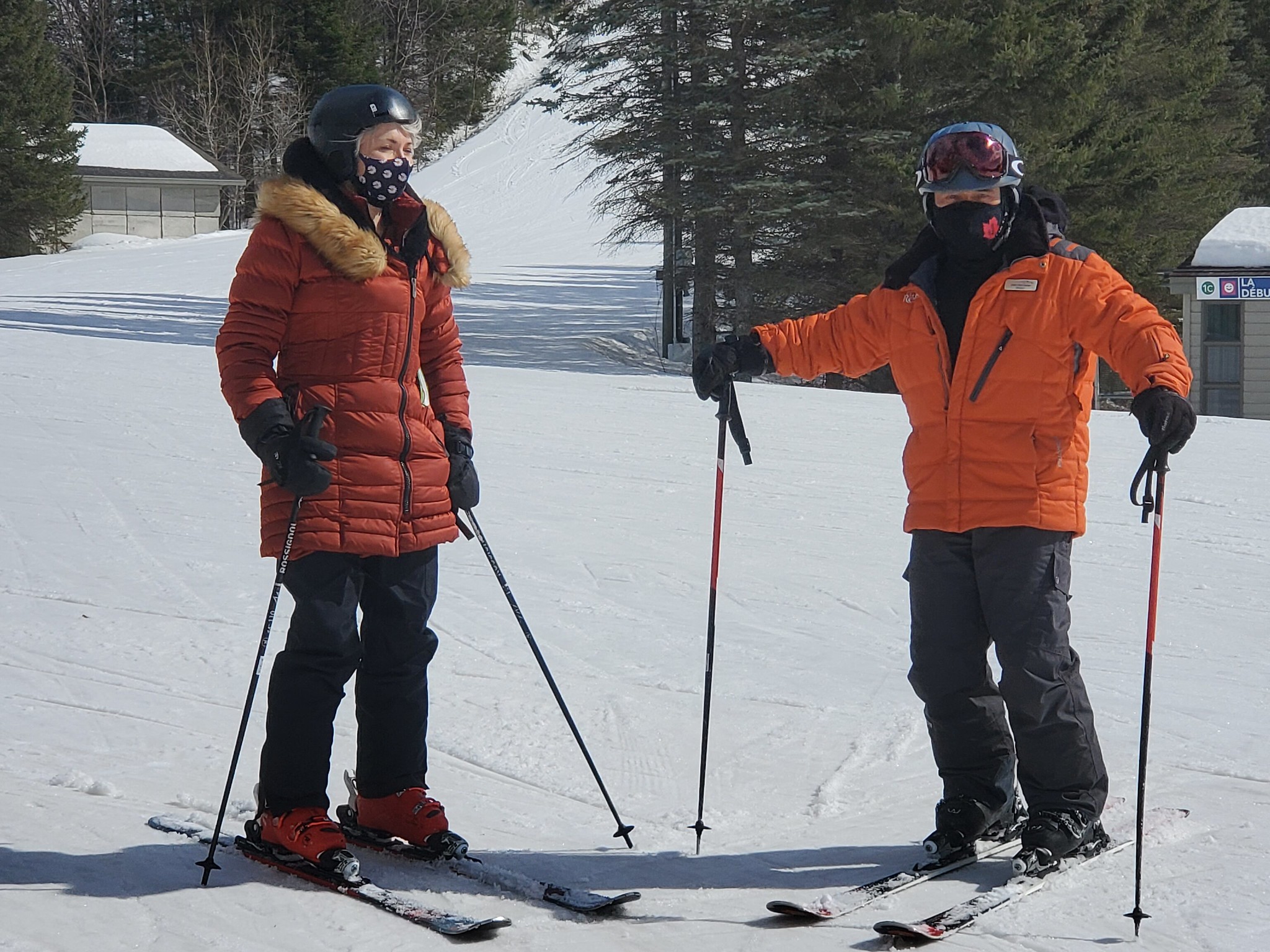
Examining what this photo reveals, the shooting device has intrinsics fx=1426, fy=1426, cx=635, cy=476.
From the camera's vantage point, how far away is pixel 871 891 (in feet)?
9.93

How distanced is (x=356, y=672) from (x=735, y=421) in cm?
116

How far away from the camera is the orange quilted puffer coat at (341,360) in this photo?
3.10 meters

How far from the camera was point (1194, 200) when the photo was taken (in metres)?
24.3

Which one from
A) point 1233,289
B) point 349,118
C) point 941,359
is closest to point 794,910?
point 941,359

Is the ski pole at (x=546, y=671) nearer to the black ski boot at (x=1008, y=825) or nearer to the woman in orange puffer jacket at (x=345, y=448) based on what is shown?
the woman in orange puffer jacket at (x=345, y=448)

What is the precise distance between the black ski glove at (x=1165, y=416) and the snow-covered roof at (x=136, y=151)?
41.1 metres

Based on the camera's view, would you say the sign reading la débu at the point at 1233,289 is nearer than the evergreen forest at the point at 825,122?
Yes

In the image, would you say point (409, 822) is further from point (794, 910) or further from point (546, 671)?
point (794, 910)

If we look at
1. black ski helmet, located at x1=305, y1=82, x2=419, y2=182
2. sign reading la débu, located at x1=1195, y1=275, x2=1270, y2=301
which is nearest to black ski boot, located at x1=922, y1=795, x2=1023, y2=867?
black ski helmet, located at x1=305, y1=82, x2=419, y2=182

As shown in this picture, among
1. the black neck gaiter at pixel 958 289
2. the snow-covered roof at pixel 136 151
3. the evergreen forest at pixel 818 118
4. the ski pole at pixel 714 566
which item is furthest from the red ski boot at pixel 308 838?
the snow-covered roof at pixel 136 151

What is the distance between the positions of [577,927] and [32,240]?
3987cm

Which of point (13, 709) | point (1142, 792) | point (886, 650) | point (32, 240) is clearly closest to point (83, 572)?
point (13, 709)

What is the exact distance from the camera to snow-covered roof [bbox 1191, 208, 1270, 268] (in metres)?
15.5

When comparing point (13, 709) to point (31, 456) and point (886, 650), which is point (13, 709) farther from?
point (31, 456)
